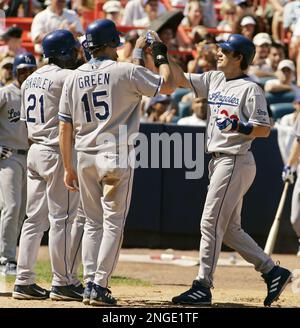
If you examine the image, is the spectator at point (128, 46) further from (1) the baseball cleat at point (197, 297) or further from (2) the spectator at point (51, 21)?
(1) the baseball cleat at point (197, 297)

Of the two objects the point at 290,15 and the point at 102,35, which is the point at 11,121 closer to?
the point at 102,35

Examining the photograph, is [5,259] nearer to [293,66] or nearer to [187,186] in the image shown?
[187,186]

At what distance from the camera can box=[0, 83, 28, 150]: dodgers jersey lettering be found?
996 centimetres

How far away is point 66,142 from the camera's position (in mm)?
7844

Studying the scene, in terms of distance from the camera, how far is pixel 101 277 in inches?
306

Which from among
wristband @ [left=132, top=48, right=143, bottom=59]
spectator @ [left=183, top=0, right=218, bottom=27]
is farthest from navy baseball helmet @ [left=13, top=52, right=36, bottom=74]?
spectator @ [left=183, top=0, right=218, bottom=27]

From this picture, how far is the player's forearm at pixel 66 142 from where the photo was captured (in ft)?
25.7

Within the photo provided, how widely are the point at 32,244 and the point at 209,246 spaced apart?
147cm

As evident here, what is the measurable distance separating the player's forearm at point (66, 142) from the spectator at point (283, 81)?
7170 millimetres

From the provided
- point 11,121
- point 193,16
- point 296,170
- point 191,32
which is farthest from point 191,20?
point 11,121

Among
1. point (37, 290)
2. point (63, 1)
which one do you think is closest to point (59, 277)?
point (37, 290)

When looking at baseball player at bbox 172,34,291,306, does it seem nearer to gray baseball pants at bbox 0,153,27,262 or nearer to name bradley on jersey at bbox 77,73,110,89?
name bradley on jersey at bbox 77,73,110,89
